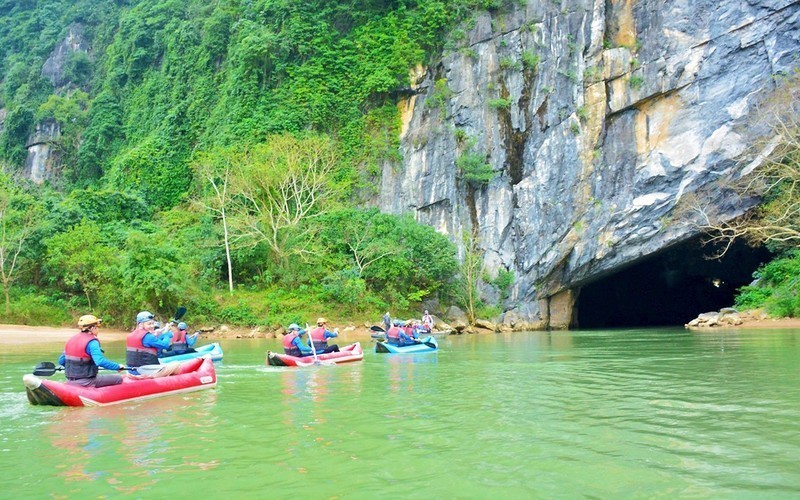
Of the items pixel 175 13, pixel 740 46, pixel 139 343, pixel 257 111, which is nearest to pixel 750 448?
pixel 139 343

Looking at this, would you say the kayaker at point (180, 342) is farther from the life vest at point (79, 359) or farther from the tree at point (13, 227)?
the tree at point (13, 227)

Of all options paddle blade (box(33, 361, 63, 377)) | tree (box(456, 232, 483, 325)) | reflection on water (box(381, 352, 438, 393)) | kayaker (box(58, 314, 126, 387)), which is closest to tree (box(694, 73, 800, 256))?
tree (box(456, 232, 483, 325))

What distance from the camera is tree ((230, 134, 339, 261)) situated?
30.1 metres

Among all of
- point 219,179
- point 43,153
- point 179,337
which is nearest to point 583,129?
point 219,179

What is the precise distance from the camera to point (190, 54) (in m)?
43.7

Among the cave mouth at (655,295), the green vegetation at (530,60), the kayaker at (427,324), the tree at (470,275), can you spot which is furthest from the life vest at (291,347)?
the cave mouth at (655,295)

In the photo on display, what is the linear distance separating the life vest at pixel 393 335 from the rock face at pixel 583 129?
13.5 metres

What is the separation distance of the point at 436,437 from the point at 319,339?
9321 mm

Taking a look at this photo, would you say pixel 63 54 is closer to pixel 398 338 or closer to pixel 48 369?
pixel 398 338

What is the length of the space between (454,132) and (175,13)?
1007 inches

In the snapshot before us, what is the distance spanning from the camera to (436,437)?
278 inches

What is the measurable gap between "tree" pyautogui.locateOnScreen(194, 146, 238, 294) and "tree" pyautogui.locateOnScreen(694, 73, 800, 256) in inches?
799

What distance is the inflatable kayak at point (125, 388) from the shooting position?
31.7 feet

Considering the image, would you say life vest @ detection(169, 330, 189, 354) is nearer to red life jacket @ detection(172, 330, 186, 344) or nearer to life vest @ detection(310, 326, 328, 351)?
red life jacket @ detection(172, 330, 186, 344)
